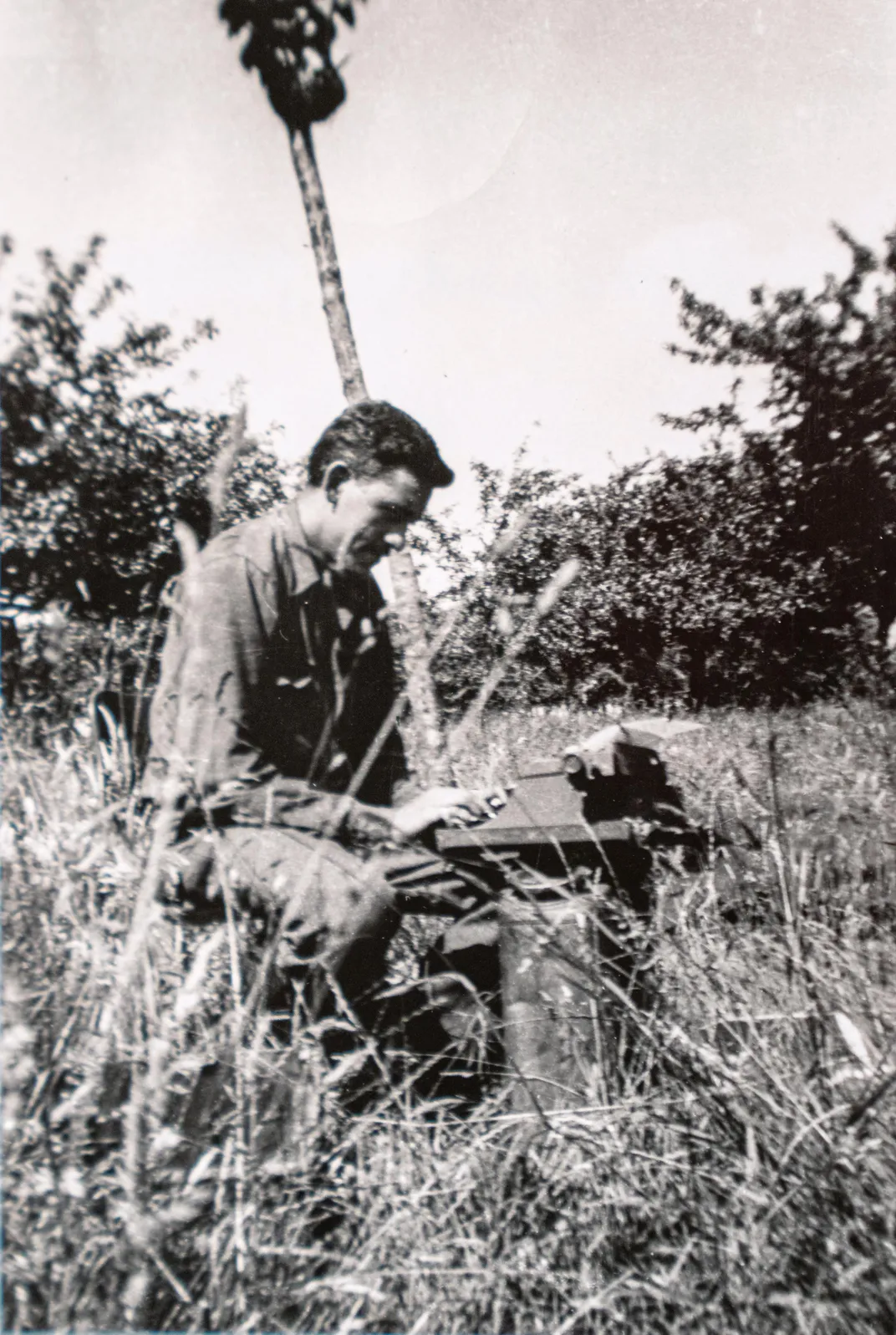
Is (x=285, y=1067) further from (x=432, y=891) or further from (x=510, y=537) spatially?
(x=510, y=537)

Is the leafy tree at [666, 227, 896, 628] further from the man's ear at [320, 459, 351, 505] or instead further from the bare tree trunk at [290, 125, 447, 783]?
the man's ear at [320, 459, 351, 505]

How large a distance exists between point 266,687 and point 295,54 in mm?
2274

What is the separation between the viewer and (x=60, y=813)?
1754 mm

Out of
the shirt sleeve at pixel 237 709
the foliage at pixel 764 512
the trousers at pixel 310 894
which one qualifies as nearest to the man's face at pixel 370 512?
the shirt sleeve at pixel 237 709

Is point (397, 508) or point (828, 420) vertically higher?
point (828, 420)

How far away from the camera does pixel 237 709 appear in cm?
185

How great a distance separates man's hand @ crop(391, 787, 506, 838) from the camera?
184 centimetres

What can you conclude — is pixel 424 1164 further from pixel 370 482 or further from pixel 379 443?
pixel 379 443

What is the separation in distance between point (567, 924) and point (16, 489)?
167 centimetres

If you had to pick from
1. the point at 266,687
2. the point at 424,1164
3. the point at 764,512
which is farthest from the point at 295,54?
the point at 764,512

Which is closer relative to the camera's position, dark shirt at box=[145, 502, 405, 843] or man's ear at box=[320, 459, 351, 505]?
dark shirt at box=[145, 502, 405, 843]

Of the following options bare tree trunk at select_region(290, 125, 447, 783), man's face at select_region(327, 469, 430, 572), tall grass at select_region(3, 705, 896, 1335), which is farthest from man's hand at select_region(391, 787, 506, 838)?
bare tree trunk at select_region(290, 125, 447, 783)

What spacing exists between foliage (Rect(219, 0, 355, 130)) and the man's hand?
2396 millimetres

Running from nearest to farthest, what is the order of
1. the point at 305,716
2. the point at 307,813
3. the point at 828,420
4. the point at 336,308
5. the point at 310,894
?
the point at 310,894 < the point at 307,813 < the point at 305,716 < the point at 336,308 < the point at 828,420
